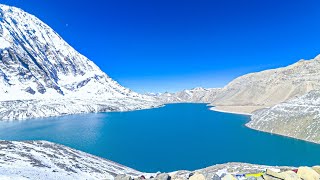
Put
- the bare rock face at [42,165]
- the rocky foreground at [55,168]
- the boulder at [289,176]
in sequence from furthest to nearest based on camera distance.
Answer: the bare rock face at [42,165] → the rocky foreground at [55,168] → the boulder at [289,176]

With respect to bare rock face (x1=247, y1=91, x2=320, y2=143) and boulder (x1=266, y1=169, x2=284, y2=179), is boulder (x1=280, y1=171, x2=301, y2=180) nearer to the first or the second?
boulder (x1=266, y1=169, x2=284, y2=179)

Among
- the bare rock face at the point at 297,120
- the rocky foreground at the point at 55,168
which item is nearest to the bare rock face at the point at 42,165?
the rocky foreground at the point at 55,168

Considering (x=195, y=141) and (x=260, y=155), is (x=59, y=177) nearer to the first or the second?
(x=260, y=155)

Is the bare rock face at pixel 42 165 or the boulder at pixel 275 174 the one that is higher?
the boulder at pixel 275 174

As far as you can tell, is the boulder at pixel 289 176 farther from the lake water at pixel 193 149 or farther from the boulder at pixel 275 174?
the lake water at pixel 193 149

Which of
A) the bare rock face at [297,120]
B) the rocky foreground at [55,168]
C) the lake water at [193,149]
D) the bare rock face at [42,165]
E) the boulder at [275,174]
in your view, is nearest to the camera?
the boulder at [275,174]

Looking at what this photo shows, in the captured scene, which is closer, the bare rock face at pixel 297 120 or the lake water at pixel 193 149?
the lake water at pixel 193 149

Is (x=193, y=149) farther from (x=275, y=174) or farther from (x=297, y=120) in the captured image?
(x=275, y=174)

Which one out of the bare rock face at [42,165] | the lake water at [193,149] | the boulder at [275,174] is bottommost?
the lake water at [193,149]

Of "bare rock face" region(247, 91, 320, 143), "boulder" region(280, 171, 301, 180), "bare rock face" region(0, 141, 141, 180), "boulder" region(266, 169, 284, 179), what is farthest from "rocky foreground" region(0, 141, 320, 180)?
"bare rock face" region(247, 91, 320, 143)

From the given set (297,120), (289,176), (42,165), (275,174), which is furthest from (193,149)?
(289,176)

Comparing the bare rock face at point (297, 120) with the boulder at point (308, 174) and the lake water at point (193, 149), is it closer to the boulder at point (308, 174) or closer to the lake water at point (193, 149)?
the lake water at point (193, 149)
